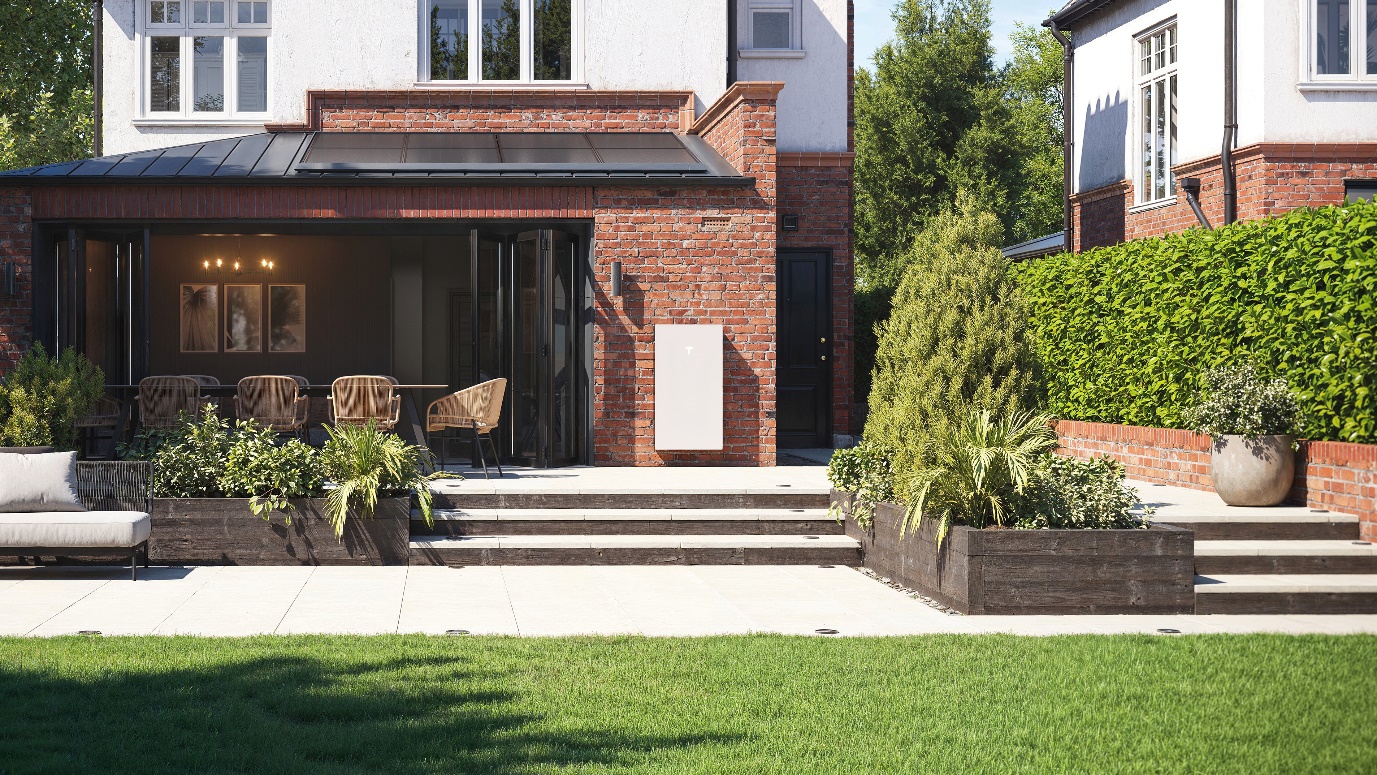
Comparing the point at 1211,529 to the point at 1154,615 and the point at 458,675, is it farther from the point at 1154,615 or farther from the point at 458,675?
the point at 458,675

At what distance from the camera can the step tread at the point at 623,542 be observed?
9.47m

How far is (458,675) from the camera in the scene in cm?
555

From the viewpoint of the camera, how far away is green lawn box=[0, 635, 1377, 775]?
439 cm

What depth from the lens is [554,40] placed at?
15938 mm

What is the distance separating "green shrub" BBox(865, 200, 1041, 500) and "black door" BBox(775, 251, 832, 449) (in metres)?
7.43

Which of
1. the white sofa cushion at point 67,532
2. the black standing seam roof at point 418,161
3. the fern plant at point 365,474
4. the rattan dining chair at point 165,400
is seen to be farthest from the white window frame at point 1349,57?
the white sofa cushion at point 67,532

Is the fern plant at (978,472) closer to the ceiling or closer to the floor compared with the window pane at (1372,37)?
closer to the floor

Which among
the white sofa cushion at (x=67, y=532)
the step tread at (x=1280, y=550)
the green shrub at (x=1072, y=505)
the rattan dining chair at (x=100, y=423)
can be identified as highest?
the rattan dining chair at (x=100, y=423)

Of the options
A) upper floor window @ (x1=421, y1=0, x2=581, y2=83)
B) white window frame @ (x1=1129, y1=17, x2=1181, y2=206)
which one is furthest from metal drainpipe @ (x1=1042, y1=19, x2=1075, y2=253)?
Result: upper floor window @ (x1=421, y1=0, x2=581, y2=83)

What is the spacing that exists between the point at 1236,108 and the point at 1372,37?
170 cm

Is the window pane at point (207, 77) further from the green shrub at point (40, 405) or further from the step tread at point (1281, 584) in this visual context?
the step tread at point (1281, 584)

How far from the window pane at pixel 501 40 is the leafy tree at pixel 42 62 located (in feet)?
28.4

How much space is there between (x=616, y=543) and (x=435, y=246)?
10.1 metres

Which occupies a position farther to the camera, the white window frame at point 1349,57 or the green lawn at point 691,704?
the white window frame at point 1349,57
